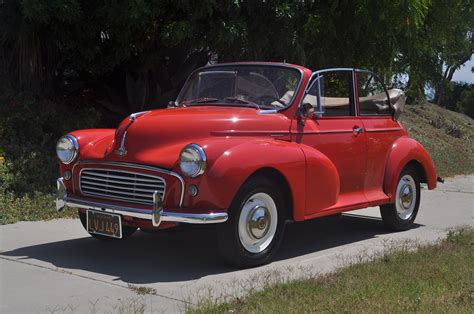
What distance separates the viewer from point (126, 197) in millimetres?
5484

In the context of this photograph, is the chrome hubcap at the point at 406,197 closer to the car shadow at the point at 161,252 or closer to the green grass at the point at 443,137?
the car shadow at the point at 161,252

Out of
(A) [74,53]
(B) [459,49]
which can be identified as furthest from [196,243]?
(B) [459,49]

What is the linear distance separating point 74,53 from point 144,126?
17.3ft

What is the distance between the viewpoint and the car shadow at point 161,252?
18.1ft

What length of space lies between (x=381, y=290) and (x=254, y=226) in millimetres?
1335

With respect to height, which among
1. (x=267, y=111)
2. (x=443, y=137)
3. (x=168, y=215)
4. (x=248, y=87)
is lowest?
(x=443, y=137)

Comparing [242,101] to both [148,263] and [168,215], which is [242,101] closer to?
[168,215]

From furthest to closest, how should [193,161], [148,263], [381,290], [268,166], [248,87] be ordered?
1. [248,87]
2. [148,263]
3. [268,166]
4. [193,161]
5. [381,290]

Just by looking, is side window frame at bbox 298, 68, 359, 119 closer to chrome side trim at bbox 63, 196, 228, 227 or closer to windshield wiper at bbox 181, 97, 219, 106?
windshield wiper at bbox 181, 97, 219, 106

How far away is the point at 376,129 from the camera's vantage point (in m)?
7.25

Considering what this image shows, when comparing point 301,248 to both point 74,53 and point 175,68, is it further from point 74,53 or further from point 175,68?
point 175,68

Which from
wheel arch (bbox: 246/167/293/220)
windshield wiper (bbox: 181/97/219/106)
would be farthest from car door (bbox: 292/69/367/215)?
windshield wiper (bbox: 181/97/219/106)

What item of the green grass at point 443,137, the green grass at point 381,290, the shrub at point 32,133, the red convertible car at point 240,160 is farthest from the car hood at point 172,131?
the green grass at point 443,137

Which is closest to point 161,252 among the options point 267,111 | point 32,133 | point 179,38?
point 267,111
